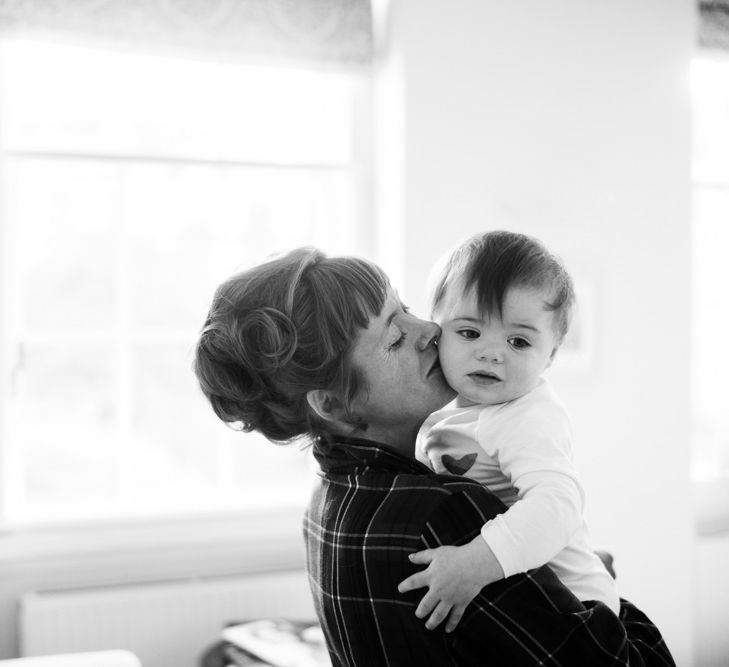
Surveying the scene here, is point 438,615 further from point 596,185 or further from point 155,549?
point 596,185

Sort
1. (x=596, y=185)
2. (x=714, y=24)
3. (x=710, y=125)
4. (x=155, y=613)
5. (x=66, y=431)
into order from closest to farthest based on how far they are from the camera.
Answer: (x=155, y=613) < (x=66, y=431) < (x=596, y=185) < (x=714, y=24) < (x=710, y=125)

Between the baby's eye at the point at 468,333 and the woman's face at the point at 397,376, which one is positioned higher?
the baby's eye at the point at 468,333

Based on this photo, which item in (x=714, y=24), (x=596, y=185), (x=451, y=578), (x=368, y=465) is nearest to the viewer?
(x=451, y=578)

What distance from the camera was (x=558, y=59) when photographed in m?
2.91

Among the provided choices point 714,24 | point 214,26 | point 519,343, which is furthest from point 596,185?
point 519,343

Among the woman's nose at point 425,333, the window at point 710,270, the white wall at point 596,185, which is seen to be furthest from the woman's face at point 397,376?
the window at point 710,270

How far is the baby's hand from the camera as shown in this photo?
92 centimetres

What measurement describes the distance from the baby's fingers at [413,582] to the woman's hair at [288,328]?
27 cm

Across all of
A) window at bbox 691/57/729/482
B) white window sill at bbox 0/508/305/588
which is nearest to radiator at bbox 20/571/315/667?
white window sill at bbox 0/508/305/588

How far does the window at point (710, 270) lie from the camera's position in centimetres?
352

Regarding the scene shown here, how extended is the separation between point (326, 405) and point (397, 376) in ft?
0.37

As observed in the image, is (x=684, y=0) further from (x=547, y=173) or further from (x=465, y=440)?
(x=465, y=440)

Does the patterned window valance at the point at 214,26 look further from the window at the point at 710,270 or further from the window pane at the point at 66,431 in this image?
the window at the point at 710,270

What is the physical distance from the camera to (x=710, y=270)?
3596 mm
